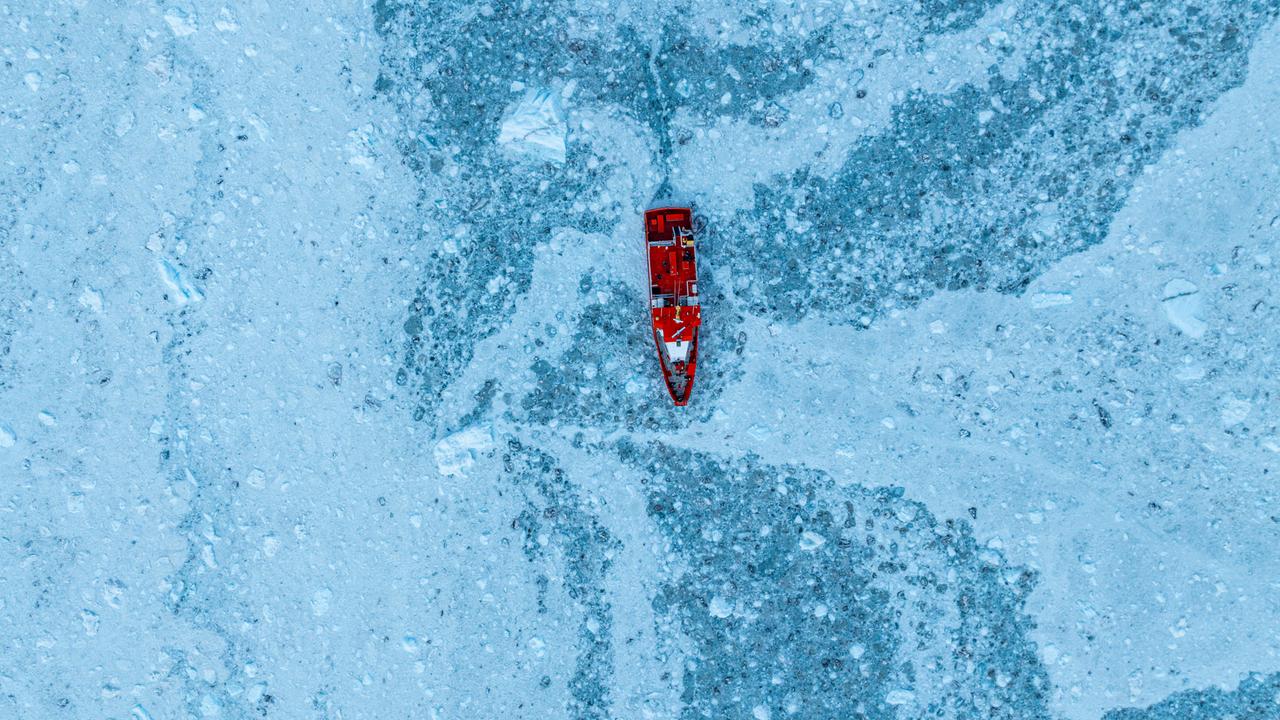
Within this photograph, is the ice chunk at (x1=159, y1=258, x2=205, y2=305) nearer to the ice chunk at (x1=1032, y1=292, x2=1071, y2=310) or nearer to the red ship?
the red ship

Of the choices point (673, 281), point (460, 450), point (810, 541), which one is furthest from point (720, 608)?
point (673, 281)

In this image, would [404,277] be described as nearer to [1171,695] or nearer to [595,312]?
[595,312]

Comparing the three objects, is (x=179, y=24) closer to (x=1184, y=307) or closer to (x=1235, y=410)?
(x=1184, y=307)

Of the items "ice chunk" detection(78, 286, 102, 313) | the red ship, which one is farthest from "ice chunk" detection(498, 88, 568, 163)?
"ice chunk" detection(78, 286, 102, 313)

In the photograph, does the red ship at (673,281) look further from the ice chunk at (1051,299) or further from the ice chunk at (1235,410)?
the ice chunk at (1235,410)

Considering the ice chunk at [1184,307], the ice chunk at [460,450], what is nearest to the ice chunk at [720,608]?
the ice chunk at [460,450]

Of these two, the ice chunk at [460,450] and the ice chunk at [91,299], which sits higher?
the ice chunk at [91,299]

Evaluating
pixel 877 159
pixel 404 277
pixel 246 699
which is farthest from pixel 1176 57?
pixel 246 699
